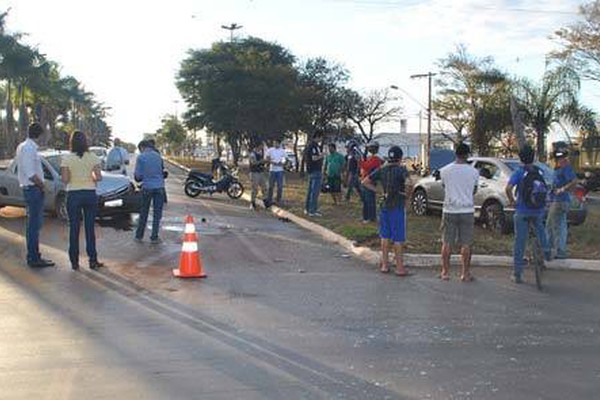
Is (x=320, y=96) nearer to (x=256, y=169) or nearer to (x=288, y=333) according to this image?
(x=256, y=169)

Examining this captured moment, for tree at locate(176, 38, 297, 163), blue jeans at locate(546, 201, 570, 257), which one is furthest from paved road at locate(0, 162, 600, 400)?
tree at locate(176, 38, 297, 163)

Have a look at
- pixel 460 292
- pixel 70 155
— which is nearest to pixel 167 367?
pixel 460 292

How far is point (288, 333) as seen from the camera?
714 cm

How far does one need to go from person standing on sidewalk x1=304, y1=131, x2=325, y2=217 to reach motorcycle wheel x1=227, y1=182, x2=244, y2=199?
7.09 metres

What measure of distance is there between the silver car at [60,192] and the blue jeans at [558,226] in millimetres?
8727

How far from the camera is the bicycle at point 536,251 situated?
9.77 meters

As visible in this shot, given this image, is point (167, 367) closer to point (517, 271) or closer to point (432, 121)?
point (517, 271)

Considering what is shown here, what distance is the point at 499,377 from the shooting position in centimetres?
587

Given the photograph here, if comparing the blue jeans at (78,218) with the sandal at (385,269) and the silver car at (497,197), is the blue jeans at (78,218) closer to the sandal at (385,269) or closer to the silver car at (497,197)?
the sandal at (385,269)

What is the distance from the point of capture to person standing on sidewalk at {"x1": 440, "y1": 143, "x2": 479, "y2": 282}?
1012 cm

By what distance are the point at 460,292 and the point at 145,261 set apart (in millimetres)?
4501


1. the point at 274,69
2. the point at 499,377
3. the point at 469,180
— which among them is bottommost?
the point at 499,377

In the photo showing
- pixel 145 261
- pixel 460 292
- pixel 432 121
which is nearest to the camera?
pixel 460 292

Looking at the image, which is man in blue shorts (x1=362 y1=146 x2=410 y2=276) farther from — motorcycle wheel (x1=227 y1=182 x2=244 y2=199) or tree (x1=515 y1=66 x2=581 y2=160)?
tree (x1=515 y1=66 x2=581 y2=160)
